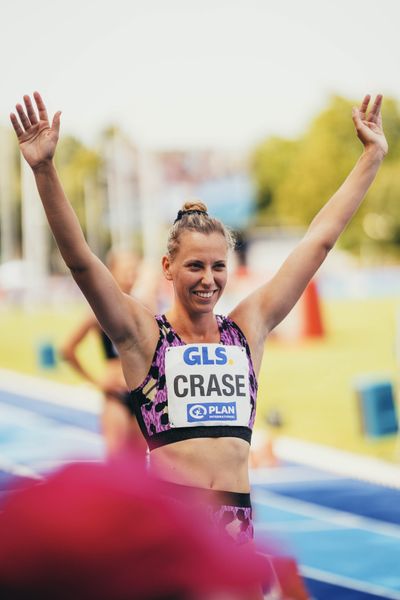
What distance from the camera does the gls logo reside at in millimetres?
2830

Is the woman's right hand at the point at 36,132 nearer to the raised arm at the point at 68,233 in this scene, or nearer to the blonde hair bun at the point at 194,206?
the raised arm at the point at 68,233

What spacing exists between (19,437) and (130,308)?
7.77 m

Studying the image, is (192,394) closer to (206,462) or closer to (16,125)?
(206,462)

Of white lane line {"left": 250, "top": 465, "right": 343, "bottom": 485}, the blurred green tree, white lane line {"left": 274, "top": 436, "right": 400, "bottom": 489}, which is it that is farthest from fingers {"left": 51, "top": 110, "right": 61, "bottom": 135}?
the blurred green tree

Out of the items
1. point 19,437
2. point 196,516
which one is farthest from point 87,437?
point 196,516

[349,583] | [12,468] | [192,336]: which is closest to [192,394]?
[192,336]

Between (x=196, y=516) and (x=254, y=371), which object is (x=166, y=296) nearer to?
(x=254, y=371)

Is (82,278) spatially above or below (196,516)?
above

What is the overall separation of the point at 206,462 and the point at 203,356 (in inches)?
12.9

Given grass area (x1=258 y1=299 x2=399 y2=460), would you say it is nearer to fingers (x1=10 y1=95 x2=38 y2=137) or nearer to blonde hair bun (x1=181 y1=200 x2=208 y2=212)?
blonde hair bun (x1=181 y1=200 x2=208 y2=212)

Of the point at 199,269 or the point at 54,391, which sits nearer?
the point at 199,269

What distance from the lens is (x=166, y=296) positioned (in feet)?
89.7

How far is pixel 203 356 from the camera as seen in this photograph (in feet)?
9.36

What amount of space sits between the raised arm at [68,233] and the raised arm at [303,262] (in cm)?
39
